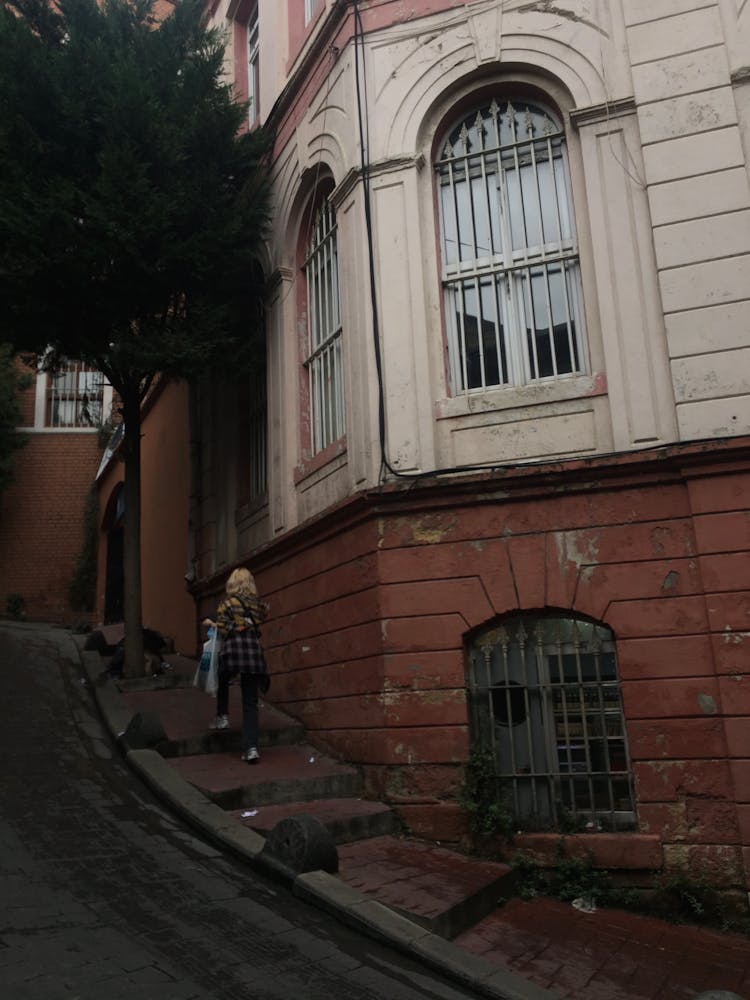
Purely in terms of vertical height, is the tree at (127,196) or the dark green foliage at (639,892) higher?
the tree at (127,196)

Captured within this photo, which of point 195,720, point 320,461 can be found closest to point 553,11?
point 320,461

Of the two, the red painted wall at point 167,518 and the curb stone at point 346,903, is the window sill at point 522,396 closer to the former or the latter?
the curb stone at point 346,903

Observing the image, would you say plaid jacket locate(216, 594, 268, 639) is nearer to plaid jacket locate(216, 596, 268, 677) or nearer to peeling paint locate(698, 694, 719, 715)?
plaid jacket locate(216, 596, 268, 677)

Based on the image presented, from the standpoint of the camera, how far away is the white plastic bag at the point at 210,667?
7703 millimetres

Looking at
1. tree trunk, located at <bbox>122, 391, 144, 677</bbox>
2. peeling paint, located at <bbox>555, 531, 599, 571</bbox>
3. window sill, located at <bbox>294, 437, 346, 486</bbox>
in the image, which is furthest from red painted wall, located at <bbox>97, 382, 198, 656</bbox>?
peeling paint, located at <bbox>555, 531, 599, 571</bbox>

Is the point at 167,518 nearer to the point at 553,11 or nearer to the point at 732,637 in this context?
the point at 553,11

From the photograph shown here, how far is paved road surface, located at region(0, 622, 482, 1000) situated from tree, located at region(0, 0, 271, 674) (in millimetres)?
4184

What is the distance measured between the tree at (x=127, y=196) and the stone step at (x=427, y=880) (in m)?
5.27

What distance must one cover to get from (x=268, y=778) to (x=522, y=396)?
4.02 metres

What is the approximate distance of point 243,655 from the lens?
7.44m

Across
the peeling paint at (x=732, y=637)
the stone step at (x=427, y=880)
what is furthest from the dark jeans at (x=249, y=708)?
the peeling paint at (x=732, y=637)

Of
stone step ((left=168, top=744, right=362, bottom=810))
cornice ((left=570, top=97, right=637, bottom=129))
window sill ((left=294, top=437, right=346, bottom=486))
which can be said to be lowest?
stone step ((left=168, top=744, right=362, bottom=810))

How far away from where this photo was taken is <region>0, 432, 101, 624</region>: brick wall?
70.4ft

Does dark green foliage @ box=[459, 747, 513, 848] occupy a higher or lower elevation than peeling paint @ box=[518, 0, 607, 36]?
lower
